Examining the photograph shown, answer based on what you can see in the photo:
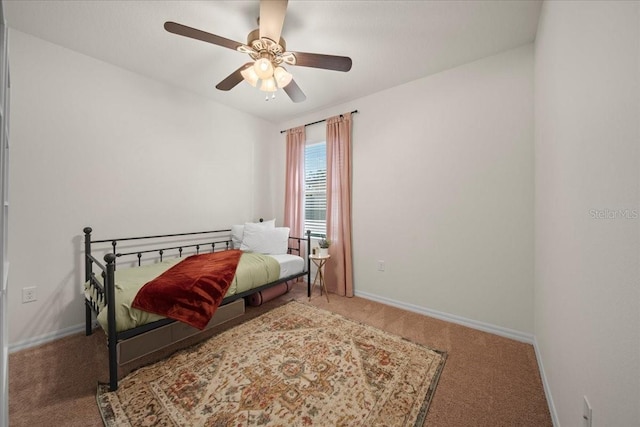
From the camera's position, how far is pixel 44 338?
2.00m

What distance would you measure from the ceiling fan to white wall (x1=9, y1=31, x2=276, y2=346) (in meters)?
1.26

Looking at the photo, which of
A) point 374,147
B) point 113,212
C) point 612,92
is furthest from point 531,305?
point 113,212

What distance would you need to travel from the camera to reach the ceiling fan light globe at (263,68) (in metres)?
1.69

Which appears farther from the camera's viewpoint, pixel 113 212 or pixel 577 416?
pixel 113 212

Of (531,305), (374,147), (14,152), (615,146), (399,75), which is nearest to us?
(615,146)

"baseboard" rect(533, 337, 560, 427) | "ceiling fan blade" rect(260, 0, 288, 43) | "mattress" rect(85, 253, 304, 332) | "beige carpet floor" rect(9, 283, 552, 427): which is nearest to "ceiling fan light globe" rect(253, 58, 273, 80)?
"ceiling fan blade" rect(260, 0, 288, 43)

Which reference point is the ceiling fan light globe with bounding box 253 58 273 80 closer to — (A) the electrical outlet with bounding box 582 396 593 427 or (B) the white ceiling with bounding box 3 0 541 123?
(B) the white ceiling with bounding box 3 0 541 123

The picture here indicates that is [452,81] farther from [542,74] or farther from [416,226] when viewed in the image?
[416,226]

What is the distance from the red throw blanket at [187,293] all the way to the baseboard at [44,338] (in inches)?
38.9

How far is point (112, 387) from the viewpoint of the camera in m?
1.46

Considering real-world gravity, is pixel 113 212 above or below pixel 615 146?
below

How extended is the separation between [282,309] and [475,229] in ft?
6.86


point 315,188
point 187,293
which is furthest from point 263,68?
point 315,188

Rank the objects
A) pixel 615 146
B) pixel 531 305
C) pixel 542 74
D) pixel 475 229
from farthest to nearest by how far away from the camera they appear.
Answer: pixel 475 229 → pixel 531 305 → pixel 542 74 → pixel 615 146
